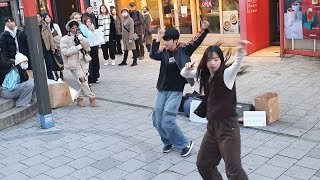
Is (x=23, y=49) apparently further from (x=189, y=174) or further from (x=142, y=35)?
(x=189, y=174)

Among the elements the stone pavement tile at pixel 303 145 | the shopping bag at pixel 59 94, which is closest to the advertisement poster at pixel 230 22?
the shopping bag at pixel 59 94

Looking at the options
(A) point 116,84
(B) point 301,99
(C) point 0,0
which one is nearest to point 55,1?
(C) point 0,0

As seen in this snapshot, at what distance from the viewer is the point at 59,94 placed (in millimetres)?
8273

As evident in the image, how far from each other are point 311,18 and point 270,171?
6531mm

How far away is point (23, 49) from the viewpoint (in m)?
8.83

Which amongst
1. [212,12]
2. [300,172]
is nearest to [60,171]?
[300,172]

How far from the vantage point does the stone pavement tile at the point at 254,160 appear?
16.5 feet

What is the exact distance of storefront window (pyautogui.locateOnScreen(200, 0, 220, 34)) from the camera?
13.3 meters

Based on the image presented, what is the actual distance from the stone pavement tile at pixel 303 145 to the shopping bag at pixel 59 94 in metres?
4.61

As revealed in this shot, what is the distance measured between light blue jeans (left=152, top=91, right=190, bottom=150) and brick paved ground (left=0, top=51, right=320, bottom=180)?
0.75ft

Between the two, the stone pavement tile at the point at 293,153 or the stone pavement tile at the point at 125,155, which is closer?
the stone pavement tile at the point at 293,153

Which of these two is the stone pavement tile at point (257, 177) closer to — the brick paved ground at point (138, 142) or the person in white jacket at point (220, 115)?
the brick paved ground at point (138, 142)

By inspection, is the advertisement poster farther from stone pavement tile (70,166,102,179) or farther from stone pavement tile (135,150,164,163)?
stone pavement tile (70,166,102,179)

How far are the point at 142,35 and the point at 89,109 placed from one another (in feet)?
16.6
